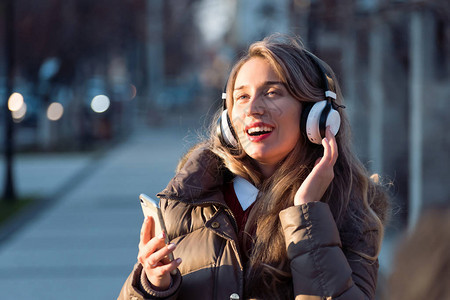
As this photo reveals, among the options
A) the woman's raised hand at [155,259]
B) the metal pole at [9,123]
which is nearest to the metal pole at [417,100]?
the woman's raised hand at [155,259]

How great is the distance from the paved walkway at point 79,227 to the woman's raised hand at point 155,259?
25.1 inches

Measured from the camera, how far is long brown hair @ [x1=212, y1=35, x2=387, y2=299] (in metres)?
2.05

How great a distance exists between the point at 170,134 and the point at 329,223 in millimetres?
26355

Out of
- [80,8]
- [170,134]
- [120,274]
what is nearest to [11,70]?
[120,274]

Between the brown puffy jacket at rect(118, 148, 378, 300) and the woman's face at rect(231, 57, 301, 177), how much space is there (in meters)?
0.17

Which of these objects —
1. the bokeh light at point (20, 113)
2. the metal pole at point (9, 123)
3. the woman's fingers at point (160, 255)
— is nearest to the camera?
the woman's fingers at point (160, 255)

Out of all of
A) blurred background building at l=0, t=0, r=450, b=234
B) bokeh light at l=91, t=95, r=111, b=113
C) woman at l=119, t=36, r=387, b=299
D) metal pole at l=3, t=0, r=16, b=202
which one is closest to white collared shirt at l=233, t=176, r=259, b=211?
woman at l=119, t=36, r=387, b=299

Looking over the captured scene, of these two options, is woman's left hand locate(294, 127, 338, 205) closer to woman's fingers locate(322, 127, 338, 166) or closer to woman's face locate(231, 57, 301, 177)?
woman's fingers locate(322, 127, 338, 166)

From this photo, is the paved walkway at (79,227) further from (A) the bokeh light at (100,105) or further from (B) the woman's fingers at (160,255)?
(A) the bokeh light at (100,105)

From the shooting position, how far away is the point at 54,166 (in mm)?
17578

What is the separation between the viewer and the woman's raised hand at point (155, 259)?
6.24ft

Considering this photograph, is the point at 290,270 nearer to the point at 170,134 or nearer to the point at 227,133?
the point at 227,133

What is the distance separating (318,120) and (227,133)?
0.32 meters

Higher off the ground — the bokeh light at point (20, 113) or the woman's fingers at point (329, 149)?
the woman's fingers at point (329, 149)
